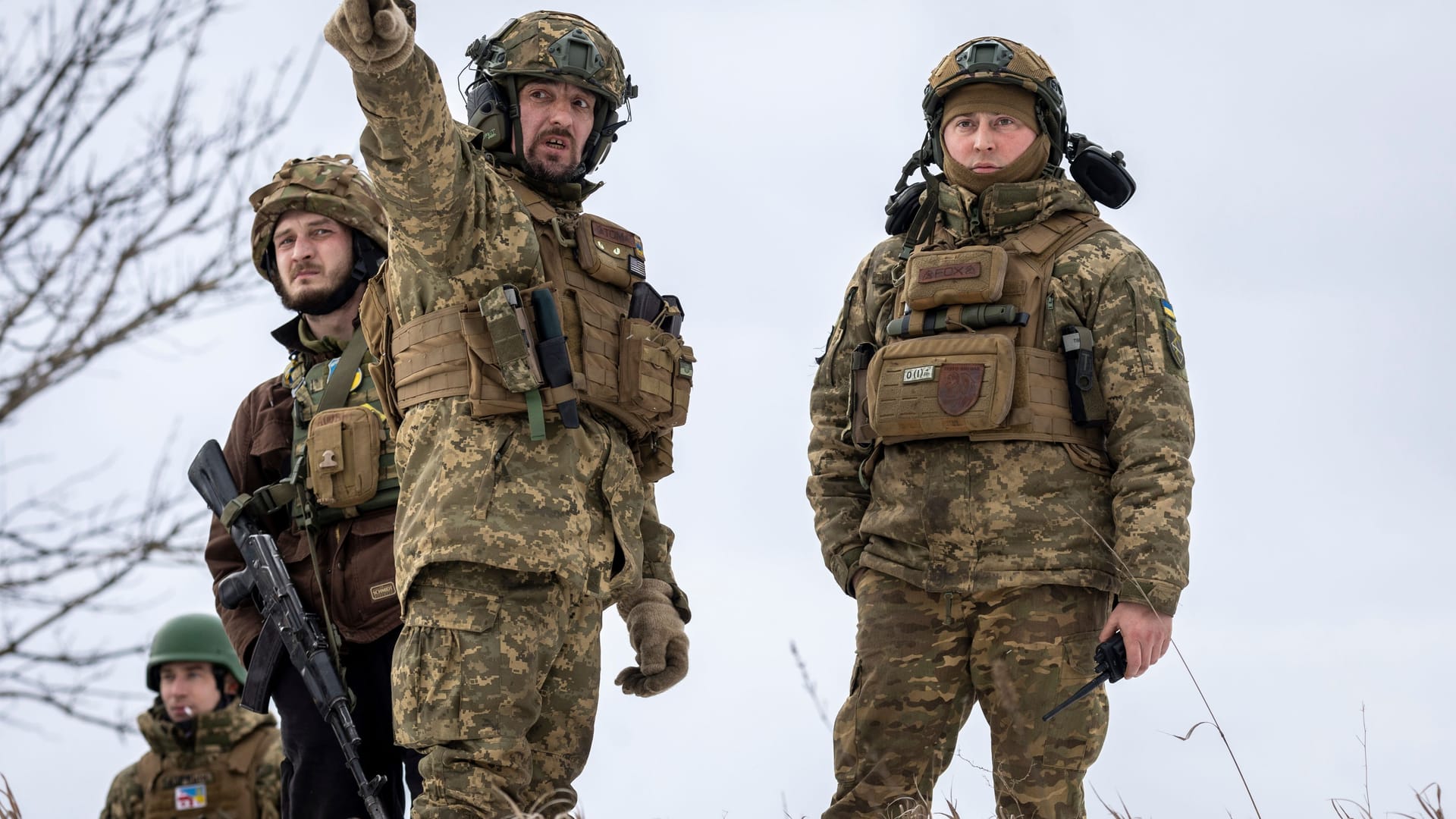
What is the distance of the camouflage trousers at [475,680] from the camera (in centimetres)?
417

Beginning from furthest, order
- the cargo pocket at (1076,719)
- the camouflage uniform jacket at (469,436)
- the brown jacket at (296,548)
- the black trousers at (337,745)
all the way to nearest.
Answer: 1. the brown jacket at (296,548)
2. the black trousers at (337,745)
3. the cargo pocket at (1076,719)
4. the camouflage uniform jacket at (469,436)

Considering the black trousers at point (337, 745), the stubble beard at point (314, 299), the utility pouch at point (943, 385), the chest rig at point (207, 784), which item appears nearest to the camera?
the utility pouch at point (943, 385)

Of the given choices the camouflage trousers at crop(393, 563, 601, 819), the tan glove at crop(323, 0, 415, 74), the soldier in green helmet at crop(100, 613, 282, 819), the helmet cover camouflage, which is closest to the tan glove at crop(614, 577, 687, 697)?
the camouflage trousers at crop(393, 563, 601, 819)

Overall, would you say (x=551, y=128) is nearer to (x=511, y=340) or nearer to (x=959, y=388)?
(x=511, y=340)

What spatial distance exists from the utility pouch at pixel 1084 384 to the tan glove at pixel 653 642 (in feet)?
4.27

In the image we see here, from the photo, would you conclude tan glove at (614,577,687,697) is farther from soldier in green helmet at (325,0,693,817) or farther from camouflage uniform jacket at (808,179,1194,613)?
camouflage uniform jacket at (808,179,1194,613)

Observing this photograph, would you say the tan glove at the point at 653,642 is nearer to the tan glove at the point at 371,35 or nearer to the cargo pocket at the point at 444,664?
the cargo pocket at the point at 444,664

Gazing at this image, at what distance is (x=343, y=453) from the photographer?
16.7 ft

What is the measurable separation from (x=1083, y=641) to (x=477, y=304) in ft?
6.07

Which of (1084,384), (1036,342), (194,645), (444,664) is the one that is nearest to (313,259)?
(444,664)

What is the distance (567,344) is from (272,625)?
54.2 inches

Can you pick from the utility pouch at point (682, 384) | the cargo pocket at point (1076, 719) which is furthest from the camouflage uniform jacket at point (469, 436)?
the cargo pocket at point (1076, 719)

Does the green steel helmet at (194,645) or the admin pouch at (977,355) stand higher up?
the green steel helmet at (194,645)

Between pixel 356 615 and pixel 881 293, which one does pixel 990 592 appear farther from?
pixel 356 615
